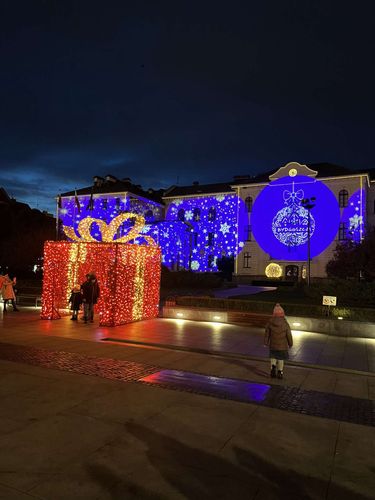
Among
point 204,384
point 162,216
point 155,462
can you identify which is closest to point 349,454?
point 155,462

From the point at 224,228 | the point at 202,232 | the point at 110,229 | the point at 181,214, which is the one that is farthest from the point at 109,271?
the point at 181,214

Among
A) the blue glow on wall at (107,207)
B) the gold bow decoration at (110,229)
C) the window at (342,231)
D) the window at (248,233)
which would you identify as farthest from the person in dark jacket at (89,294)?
the blue glow on wall at (107,207)

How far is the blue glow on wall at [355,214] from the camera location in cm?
4328

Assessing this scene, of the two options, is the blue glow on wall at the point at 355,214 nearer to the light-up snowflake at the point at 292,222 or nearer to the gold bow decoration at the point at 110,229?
the light-up snowflake at the point at 292,222

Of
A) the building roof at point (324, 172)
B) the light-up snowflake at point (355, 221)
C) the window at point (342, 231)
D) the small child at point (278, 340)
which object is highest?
the building roof at point (324, 172)

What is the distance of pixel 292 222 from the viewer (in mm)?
45375

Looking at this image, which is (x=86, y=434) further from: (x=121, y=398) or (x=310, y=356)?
(x=310, y=356)

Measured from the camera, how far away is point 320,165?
1949 inches

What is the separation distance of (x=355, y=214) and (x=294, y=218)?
6632 millimetres

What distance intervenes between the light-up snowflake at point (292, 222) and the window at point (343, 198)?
378 centimetres

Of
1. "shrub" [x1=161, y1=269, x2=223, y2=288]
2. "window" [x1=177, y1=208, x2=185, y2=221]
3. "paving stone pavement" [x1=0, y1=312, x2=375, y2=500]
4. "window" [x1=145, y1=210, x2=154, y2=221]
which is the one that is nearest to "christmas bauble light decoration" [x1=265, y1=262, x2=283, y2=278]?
"shrub" [x1=161, y1=269, x2=223, y2=288]

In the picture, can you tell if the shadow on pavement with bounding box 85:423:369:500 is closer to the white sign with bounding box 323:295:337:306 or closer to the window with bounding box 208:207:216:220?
the white sign with bounding box 323:295:337:306

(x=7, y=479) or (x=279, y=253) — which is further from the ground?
(x=279, y=253)

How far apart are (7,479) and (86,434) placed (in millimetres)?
1229
